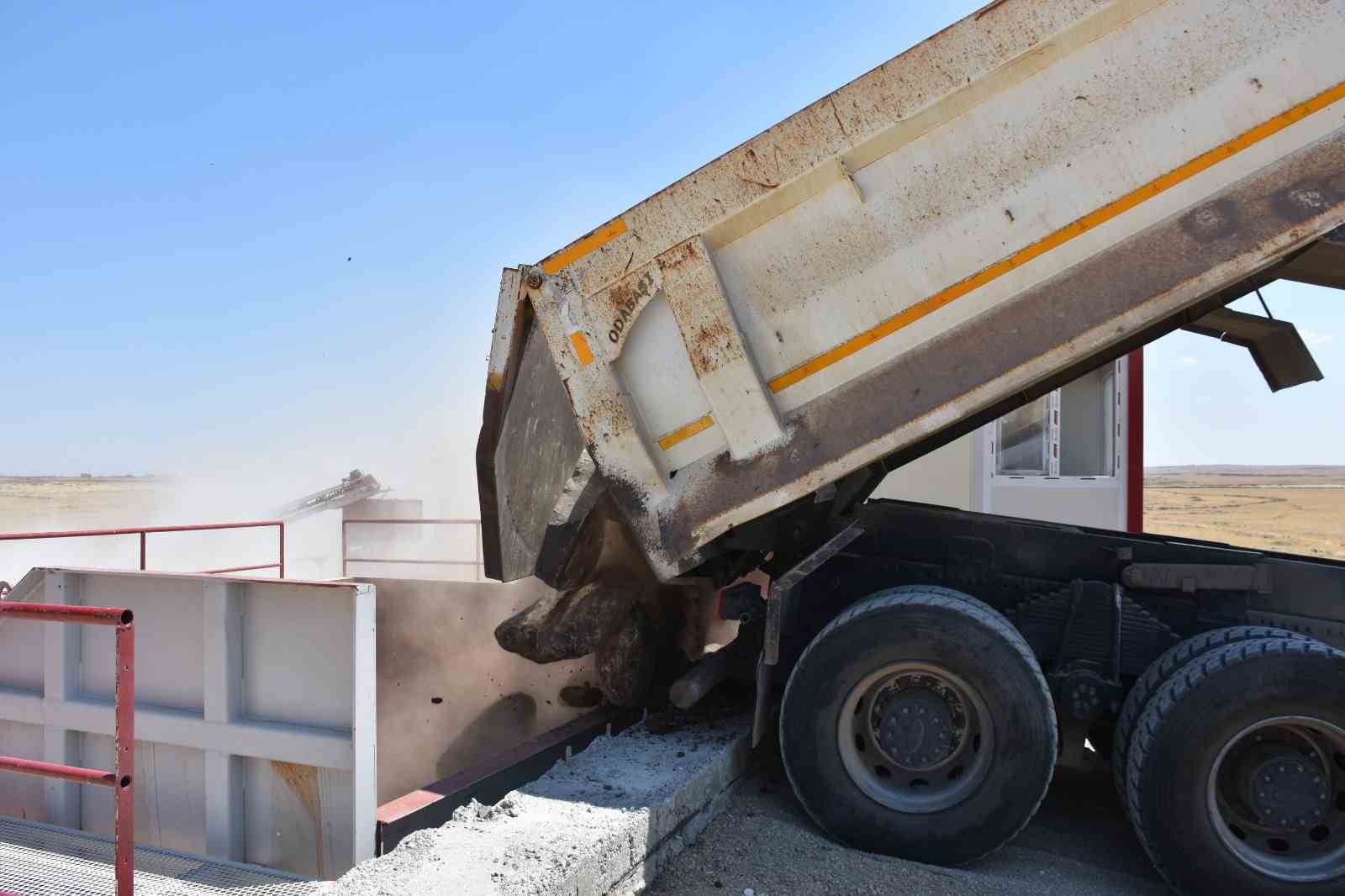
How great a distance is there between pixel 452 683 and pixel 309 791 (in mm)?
4809

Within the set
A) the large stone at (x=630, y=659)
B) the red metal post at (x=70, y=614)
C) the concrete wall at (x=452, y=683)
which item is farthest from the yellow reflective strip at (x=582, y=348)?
the concrete wall at (x=452, y=683)

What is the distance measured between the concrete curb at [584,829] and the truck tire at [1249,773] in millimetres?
1697

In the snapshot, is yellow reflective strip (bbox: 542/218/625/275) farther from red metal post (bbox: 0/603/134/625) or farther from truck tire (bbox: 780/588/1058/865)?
red metal post (bbox: 0/603/134/625)

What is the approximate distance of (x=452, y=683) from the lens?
852 centimetres

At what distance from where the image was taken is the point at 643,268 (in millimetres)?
3814

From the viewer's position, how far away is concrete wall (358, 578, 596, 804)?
25.4ft

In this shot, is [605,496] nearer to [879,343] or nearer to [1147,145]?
[879,343]

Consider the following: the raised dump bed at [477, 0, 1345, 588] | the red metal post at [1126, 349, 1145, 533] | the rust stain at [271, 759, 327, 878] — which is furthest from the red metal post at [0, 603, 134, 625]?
the red metal post at [1126, 349, 1145, 533]

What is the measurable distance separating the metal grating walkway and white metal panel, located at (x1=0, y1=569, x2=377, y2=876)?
427 millimetres

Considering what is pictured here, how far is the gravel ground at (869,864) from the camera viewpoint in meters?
3.55

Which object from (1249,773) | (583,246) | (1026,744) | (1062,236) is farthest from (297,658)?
(1249,773)

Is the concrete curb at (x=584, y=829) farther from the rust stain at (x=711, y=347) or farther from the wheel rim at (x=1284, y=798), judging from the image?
the wheel rim at (x=1284, y=798)

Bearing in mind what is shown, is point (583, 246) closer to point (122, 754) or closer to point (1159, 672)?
point (122, 754)

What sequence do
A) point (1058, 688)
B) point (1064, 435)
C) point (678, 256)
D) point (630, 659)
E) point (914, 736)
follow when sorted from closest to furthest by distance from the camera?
point (678, 256), point (914, 736), point (1058, 688), point (630, 659), point (1064, 435)
